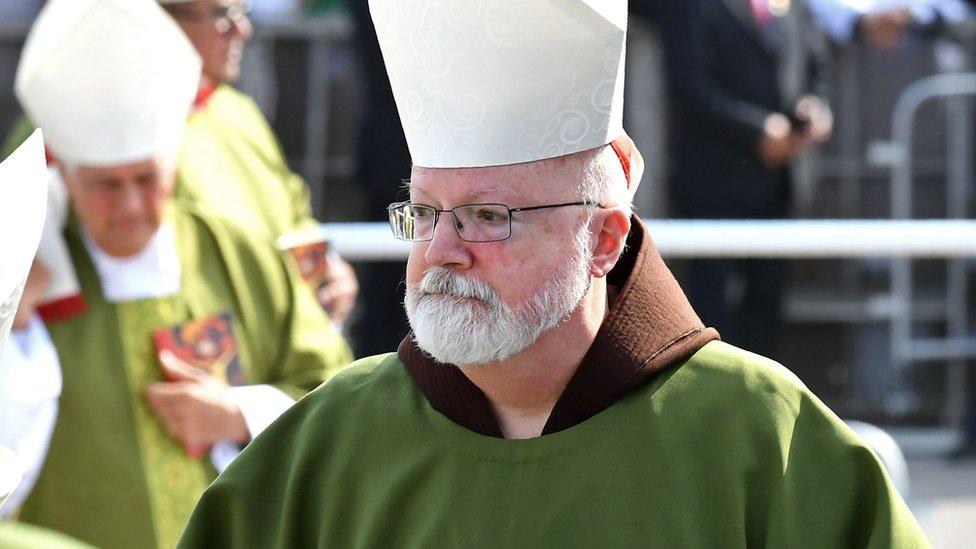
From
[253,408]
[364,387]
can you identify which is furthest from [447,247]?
[253,408]

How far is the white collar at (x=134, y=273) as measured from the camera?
4.79 metres

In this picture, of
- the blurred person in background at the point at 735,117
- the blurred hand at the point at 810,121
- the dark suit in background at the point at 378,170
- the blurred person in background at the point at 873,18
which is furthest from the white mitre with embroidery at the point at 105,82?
the blurred person in background at the point at 873,18

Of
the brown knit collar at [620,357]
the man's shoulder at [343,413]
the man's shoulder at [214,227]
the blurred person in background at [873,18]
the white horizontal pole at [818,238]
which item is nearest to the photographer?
the brown knit collar at [620,357]

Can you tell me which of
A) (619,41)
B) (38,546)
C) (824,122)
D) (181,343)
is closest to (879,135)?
(824,122)

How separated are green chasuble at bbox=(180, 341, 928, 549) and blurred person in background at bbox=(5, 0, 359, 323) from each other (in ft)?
6.20

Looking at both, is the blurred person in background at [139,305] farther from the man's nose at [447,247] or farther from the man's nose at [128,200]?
the man's nose at [447,247]

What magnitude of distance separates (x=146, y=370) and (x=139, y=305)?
17 centimetres

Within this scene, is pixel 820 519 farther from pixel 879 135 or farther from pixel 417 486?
pixel 879 135

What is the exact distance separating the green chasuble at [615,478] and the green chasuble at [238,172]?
1.76m

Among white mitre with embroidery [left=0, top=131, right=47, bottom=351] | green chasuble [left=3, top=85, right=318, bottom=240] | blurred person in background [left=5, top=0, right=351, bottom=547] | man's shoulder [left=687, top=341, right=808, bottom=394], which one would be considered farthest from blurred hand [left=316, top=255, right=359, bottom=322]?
white mitre with embroidery [left=0, top=131, right=47, bottom=351]

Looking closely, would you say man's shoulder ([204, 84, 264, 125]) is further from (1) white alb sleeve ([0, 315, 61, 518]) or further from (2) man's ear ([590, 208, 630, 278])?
(2) man's ear ([590, 208, 630, 278])

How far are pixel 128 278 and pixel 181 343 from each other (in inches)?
8.4

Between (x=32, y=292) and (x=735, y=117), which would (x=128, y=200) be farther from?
(x=735, y=117)

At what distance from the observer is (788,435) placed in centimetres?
310
